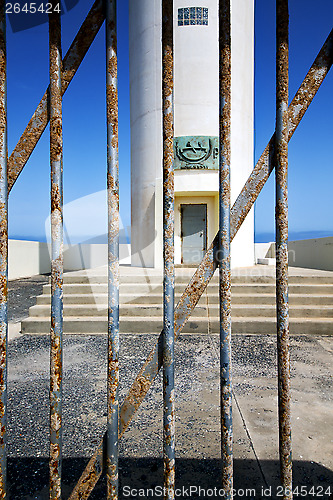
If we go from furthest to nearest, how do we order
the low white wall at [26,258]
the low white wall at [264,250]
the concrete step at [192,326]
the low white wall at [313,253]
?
the low white wall at [264,250], the low white wall at [26,258], the low white wall at [313,253], the concrete step at [192,326]

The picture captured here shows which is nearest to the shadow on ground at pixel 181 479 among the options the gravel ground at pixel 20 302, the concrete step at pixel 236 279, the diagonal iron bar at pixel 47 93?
the diagonal iron bar at pixel 47 93

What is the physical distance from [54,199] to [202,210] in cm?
887

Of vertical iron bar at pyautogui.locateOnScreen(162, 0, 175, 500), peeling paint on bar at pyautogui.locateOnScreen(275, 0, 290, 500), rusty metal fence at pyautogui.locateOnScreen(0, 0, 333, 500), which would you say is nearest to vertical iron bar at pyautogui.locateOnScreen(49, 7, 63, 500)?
rusty metal fence at pyautogui.locateOnScreen(0, 0, 333, 500)

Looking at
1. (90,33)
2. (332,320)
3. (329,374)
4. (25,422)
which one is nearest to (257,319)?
(332,320)

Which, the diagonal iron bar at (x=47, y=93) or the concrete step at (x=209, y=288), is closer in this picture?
the diagonal iron bar at (x=47, y=93)

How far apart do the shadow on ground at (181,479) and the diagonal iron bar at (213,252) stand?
3.29 feet

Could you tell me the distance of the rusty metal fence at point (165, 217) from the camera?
3.62 feet

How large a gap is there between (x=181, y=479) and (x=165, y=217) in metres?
1.74

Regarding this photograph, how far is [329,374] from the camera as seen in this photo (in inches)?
146

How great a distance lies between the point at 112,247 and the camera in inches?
43.8

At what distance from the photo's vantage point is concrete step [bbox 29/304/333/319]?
19.0 ft

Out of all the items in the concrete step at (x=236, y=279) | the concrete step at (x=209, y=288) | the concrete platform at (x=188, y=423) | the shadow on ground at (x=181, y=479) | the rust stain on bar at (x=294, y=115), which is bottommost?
the shadow on ground at (x=181, y=479)

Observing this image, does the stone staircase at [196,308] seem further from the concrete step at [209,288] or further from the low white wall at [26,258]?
the low white wall at [26,258]

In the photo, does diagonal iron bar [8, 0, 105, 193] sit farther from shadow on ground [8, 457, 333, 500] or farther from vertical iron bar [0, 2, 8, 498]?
shadow on ground [8, 457, 333, 500]
